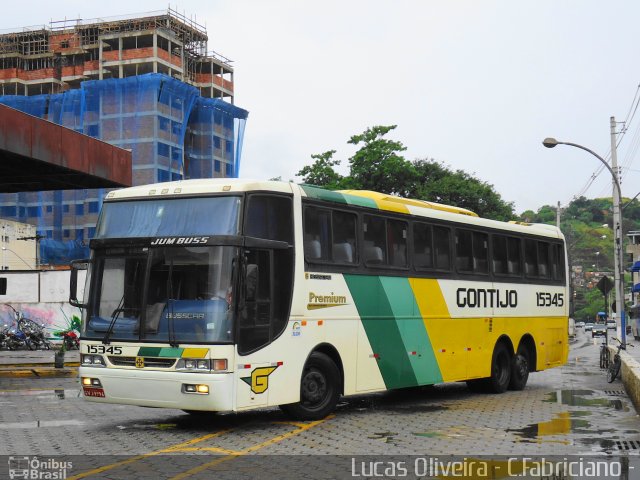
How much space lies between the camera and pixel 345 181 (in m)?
61.6

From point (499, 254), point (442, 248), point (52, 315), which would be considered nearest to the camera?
point (442, 248)

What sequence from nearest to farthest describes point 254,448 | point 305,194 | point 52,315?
1. point 254,448
2. point 305,194
3. point 52,315

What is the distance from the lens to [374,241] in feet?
47.2

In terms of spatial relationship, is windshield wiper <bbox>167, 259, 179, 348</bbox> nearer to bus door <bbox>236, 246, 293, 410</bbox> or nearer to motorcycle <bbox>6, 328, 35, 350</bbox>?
bus door <bbox>236, 246, 293, 410</bbox>

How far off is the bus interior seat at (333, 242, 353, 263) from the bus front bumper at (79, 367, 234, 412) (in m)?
3.09

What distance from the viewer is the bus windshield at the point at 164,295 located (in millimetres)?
11203

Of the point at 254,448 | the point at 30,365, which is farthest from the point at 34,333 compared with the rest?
the point at 254,448

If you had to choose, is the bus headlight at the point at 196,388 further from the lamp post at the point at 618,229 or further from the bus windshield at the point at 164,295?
the lamp post at the point at 618,229

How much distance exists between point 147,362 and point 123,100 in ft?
242

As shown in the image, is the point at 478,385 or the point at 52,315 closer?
the point at 478,385

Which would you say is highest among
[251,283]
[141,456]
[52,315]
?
[251,283]

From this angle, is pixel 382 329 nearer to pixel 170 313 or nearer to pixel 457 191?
pixel 170 313

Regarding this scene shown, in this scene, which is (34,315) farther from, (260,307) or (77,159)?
(260,307)

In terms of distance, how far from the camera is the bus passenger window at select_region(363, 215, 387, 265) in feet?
46.4
